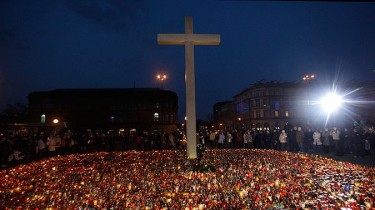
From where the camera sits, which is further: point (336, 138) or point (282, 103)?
point (282, 103)

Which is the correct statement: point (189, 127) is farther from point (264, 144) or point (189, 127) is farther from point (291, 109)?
point (291, 109)

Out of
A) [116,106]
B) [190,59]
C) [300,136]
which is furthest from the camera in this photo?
[116,106]

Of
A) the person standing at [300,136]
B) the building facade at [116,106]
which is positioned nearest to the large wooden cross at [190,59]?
the person standing at [300,136]

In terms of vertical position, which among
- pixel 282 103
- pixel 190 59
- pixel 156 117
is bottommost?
pixel 156 117

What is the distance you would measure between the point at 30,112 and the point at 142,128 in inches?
1151

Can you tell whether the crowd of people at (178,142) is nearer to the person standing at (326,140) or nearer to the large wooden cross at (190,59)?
the person standing at (326,140)

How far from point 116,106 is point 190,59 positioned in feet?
200

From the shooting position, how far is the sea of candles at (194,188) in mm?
6219

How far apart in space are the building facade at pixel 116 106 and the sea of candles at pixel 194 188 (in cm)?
5782

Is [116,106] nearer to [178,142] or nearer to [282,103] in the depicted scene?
[178,142]

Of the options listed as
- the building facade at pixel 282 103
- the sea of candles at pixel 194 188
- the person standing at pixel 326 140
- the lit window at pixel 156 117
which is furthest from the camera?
the building facade at pixel 282 103

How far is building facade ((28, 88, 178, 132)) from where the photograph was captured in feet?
222

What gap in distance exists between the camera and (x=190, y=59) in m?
11.8

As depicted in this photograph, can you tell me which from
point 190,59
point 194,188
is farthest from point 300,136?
point 194,188
